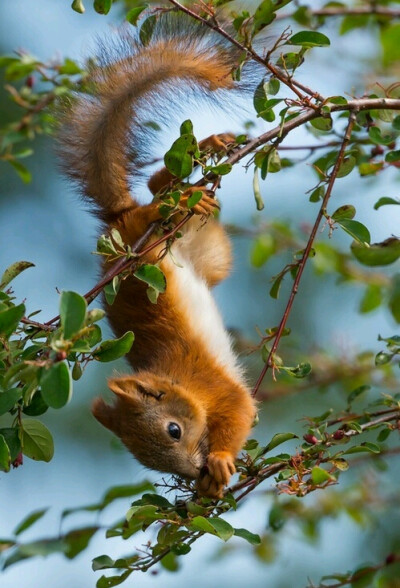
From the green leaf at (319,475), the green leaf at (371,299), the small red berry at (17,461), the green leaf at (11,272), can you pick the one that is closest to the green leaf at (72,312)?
the green leaf at (11,272)

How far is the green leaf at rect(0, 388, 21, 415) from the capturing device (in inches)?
69.2

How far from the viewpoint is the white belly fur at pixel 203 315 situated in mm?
3201

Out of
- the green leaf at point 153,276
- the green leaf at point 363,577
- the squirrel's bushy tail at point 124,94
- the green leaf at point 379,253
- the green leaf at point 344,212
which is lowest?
the green leaf at point 153,276

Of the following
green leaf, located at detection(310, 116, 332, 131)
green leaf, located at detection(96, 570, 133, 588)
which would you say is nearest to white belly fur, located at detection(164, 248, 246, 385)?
green leaf, located at detection(310, 116, 332, 131)

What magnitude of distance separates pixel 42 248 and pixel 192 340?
5898 millimetres

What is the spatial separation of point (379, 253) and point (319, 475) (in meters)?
0.80

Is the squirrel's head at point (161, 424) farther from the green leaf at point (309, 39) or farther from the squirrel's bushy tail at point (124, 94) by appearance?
the green leaf at point (309, 39)

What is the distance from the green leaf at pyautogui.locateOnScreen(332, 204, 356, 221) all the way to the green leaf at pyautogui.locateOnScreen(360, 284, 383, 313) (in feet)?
3.44

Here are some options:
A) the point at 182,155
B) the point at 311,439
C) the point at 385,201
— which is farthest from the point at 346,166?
the point at 311,439

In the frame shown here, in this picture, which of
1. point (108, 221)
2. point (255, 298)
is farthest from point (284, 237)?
point (255, 298)

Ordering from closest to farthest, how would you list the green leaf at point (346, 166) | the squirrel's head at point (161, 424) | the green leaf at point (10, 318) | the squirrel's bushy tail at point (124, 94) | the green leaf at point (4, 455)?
1. the green leaf at point (10, 318)
2. the green leaf at point (4, 455)
3. the green leaf at point (346, 166)
4. the squirrel's bushy tail at point (124, 94)
5. the squirrel's head at point (161, 424)

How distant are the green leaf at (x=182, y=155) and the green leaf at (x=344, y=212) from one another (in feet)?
1.20

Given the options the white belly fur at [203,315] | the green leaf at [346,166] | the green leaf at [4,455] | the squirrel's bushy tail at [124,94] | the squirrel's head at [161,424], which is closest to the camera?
the green leaf at [4,455]

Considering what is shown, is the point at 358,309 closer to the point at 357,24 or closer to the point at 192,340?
the point at 192,340
